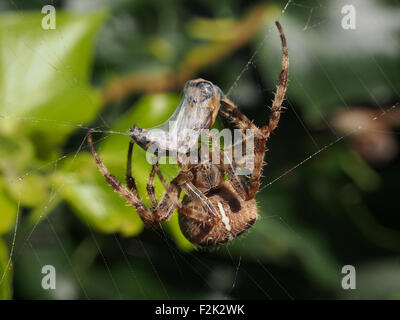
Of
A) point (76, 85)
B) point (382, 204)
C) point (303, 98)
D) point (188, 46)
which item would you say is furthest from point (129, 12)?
point (382, 204)

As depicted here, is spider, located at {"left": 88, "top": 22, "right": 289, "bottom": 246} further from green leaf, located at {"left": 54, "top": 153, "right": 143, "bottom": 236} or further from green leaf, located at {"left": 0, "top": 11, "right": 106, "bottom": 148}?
green leaf, located at {"left": 0, "top": 11, "right": 106, "bottom": 148}

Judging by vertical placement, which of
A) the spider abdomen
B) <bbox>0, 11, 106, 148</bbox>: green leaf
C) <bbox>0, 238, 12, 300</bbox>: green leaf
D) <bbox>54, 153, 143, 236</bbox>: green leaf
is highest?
<bbox>0, 11, 106, 148</bbox>: green leaf

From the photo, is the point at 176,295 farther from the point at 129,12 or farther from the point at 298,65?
the point at 129,12

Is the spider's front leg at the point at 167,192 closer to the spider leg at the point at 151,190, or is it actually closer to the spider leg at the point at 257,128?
→ the spider leg at the point at 151,190

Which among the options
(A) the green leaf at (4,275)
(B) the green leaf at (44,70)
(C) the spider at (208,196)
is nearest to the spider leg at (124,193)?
(C) the spider at (208,196)

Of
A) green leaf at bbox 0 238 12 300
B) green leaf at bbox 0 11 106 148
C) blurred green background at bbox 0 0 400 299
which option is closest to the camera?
green leaf at bbox 0 238 12 300

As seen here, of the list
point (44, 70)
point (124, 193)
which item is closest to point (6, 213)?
point (124, 193)

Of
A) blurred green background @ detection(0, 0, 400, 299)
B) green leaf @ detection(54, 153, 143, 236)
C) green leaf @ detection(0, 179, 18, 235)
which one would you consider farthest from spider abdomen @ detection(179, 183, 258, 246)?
green leaf @ detection(0, 179, 18, 235)
